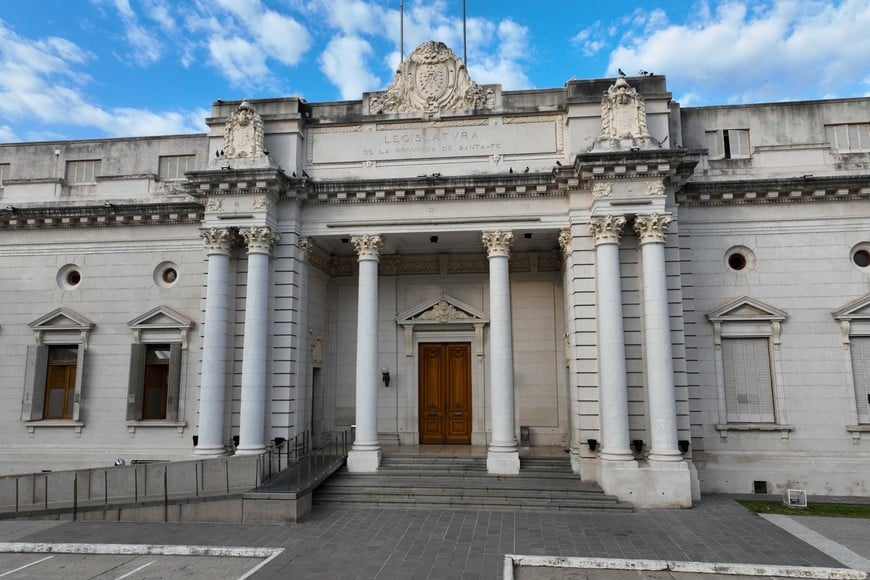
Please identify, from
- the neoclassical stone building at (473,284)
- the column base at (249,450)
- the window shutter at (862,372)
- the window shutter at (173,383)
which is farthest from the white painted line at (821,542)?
the window shutter at (173,383)

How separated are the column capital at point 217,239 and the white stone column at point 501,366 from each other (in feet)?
23.2

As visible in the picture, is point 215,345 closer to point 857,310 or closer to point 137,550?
point 137,550

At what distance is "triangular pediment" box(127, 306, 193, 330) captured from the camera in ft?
54.7

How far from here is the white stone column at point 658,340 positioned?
13.1 metres

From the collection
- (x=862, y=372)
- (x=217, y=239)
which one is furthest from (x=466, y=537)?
(x=862, y=372)

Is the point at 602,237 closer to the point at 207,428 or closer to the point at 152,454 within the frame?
the point at 207,428

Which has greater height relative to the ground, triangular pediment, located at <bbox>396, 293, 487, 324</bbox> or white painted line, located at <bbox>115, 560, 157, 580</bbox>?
triangular pediment, located at <bbox>396, 293, 487, 324</bbox>

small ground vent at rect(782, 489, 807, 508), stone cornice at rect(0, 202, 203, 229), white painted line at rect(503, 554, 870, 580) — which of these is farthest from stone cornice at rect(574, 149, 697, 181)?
stone cornice at rect(0, 202, 203, 229)

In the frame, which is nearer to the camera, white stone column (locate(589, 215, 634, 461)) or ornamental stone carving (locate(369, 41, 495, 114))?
white stone column (locate(589, 215, 634, 461))

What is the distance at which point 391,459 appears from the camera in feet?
48.6

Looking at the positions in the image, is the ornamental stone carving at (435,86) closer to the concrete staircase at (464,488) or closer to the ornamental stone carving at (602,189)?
the ornamental stone carving at (602,189)

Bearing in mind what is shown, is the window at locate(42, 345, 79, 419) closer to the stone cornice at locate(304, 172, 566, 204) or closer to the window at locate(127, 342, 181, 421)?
the window at locate(127, 342, 181, 421)

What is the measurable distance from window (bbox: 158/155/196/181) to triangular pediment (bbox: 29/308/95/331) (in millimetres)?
5052

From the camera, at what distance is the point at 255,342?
47.7 feet
